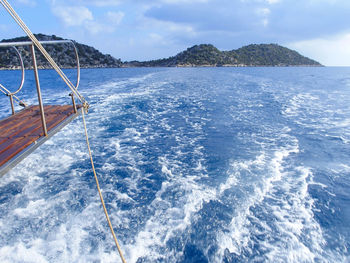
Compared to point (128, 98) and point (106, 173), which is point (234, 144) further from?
point (128, 98)

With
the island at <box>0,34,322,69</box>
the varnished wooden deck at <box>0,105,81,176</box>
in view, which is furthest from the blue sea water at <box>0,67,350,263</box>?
the island at <box>0,34,322,69</box>

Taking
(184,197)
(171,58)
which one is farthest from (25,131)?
(171,58)

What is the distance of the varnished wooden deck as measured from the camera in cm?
470

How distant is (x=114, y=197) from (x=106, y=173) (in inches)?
62.9

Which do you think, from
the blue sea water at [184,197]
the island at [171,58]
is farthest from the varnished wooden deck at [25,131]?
the island at [171,58]

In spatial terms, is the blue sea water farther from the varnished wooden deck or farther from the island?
the island

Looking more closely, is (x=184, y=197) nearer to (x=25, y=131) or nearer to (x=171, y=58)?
(x=25, y=131)

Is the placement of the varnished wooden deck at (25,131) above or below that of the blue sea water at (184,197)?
above

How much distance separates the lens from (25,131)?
20.1 ft

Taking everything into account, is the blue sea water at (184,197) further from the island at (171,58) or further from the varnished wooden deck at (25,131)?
the island at (171,58)

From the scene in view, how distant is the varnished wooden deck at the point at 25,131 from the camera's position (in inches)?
185

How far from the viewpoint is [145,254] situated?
4543mm

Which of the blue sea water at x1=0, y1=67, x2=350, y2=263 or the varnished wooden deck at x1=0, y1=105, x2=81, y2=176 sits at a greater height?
the varnished wooden deck at x1=0, y1=105, x2=81, y2=176

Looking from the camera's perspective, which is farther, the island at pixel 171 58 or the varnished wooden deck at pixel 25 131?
the island at pixel 171 58
